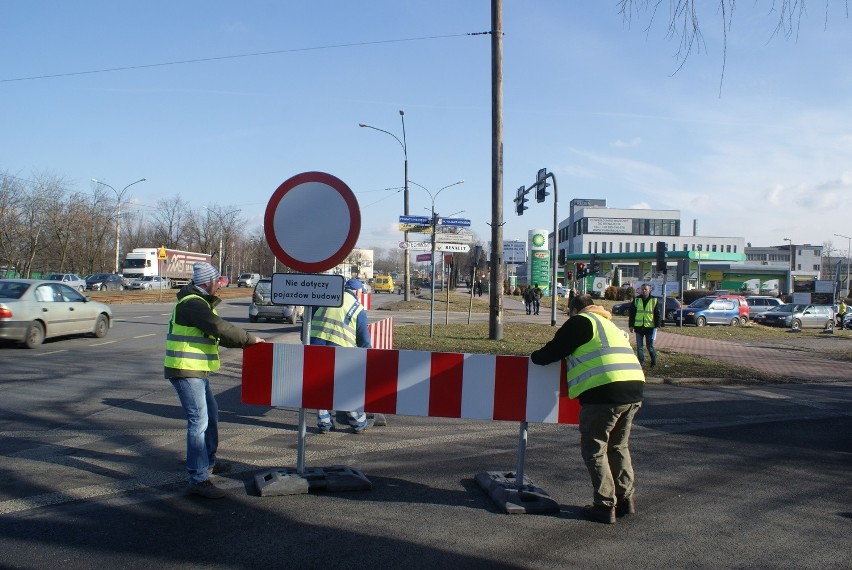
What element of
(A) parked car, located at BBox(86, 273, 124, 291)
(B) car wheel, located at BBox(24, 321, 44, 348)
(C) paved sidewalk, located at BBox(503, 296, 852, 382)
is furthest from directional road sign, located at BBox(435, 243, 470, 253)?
(A) parked car, located at BBox(86, 273, 124, 291)

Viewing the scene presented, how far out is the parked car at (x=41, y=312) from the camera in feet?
47.8

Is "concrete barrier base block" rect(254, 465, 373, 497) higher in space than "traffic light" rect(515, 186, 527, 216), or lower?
lower

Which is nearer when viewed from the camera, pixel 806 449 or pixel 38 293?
pixel 806 449

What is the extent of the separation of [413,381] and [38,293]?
13.3 m

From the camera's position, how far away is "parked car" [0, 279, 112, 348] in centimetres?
1455

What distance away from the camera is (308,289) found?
5.60 metres

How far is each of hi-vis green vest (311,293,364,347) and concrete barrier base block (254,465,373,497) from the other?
219 cm

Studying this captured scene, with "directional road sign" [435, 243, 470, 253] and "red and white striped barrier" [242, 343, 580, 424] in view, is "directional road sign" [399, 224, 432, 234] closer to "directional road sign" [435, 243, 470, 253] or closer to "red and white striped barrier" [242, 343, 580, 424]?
"directional road sign" [435, 243, 470, 253]

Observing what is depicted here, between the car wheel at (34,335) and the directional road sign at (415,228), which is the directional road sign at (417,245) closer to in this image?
the directional road sign at (415,228)

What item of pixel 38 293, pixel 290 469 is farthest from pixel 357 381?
pixel 38 293

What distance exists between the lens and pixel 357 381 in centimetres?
554

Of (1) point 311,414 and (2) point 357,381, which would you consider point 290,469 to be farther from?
(1) point 311,414

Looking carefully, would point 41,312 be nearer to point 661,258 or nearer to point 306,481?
point 306,481

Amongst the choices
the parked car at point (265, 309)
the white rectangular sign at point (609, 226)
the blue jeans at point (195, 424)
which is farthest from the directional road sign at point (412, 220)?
the white rectangular sign at point (609, 226)
